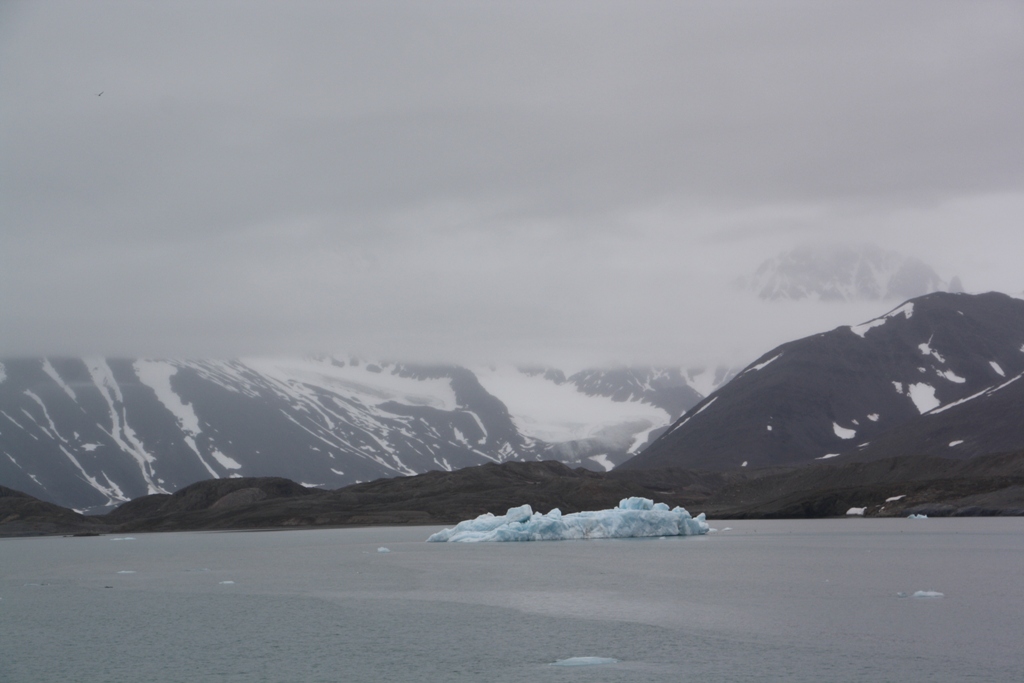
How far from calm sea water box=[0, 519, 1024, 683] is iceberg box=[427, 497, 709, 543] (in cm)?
2530

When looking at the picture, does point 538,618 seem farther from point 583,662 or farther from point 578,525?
point 578,525

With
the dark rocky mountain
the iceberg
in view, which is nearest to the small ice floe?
the iceberg

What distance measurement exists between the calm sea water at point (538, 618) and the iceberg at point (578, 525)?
25.3 metres

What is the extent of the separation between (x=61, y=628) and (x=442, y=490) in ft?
500

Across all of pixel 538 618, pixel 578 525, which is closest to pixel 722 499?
pixel 578 525

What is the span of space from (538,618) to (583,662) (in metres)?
11.5

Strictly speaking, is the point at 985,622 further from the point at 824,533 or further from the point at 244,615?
the point at 824,533

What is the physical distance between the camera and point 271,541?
12925 cm

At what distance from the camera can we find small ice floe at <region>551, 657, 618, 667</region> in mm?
35281

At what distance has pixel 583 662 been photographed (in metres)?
35.5

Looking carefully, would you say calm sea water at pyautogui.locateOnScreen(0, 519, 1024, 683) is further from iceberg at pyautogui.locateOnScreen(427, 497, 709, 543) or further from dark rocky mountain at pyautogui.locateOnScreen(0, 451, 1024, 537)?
dark rocky mountain at pyautogui.locateOnScreen(0, 451, 1024, 537)

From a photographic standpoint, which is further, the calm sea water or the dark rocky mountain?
the dark rocky mountain

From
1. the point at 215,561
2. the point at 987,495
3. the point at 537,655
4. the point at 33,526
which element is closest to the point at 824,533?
the point at 987,495

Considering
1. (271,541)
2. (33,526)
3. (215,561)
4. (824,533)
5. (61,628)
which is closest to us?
(61,628)
